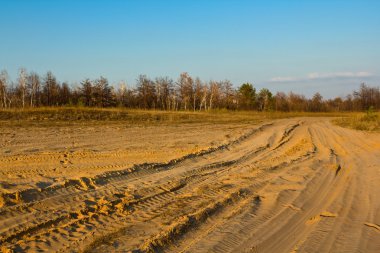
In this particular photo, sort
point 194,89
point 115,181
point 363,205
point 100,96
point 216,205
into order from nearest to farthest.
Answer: point 216,205 → point 363,205 → point 115,181 → point 100,96 → point 194,89

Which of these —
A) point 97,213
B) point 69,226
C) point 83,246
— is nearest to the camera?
point 83,246

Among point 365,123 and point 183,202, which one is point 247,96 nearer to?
point 365,123

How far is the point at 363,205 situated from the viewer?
21.3ft

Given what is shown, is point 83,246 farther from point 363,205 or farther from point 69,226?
point 363,205

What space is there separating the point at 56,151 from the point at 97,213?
6285 mm

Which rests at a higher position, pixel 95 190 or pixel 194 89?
pixel 194 89

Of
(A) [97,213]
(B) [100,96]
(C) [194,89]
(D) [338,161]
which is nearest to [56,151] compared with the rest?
(A) [97,213]

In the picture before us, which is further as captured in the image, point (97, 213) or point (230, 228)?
point (97, 213)

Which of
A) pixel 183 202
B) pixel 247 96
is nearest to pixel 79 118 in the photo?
pixel 183 202

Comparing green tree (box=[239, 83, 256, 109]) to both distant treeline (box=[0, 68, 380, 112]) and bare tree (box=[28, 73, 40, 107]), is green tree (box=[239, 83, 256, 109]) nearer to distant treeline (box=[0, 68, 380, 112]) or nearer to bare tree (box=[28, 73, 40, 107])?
distant treeline (box=[0, 68, 380, 112])

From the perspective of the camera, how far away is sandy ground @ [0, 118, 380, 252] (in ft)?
15.1

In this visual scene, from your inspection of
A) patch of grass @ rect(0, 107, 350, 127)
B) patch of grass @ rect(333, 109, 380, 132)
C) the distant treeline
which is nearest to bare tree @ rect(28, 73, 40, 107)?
the distant treeline

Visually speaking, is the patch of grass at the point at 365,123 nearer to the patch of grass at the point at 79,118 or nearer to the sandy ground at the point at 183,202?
the patch of grass at the point at 79,118

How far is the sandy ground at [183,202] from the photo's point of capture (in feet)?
15.1
